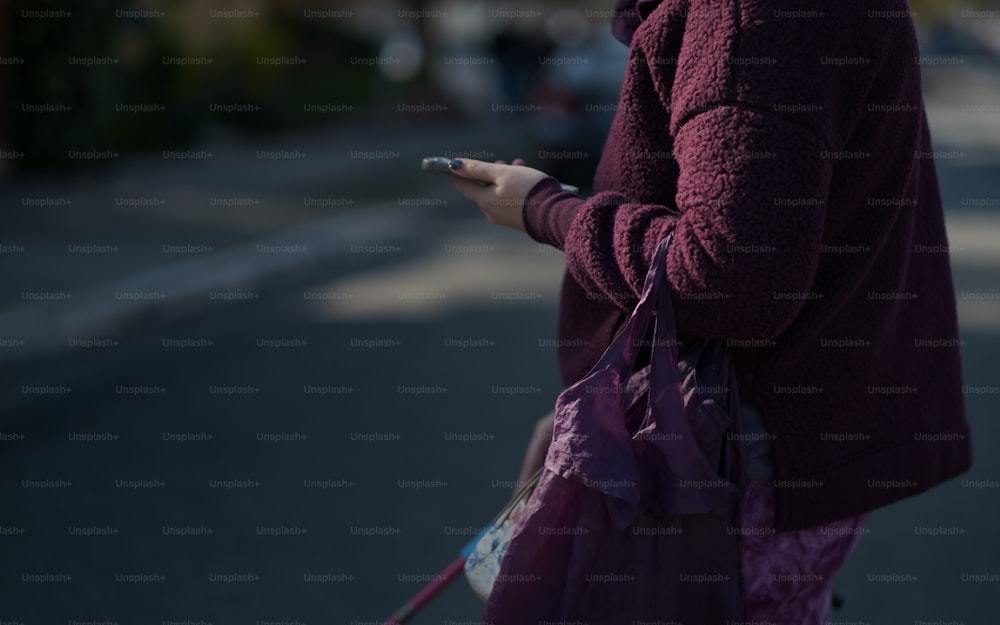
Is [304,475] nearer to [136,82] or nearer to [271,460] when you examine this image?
[271,460]

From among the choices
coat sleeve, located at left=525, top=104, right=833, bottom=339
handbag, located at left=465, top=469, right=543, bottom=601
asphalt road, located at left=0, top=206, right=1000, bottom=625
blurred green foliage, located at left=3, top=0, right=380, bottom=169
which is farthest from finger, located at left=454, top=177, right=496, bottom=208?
blurred green foliage, located at left=3, top=0, right=380, bottom=169

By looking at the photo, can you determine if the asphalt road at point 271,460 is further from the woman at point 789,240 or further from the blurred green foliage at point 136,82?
the blurred green foliage at point 136,82

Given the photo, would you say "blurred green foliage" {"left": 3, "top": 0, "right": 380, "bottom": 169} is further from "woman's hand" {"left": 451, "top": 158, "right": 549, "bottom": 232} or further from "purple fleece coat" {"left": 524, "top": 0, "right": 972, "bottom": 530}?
"purple fleece coat" {"left": 524, "top": 0, "right": 972, "bottom": 530}

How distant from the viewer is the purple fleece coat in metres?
1.55

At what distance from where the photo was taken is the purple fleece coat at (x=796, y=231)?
1.55 metres

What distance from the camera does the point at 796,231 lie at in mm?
1552

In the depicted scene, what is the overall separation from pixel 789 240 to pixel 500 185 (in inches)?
20.5

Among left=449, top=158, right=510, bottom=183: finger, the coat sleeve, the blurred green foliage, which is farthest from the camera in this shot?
the blurred green foliage

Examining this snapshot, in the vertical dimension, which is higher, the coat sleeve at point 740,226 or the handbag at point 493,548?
the coat sleeve at point 740,226

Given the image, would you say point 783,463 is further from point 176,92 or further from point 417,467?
point 176,92

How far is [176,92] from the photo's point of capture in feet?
49.7

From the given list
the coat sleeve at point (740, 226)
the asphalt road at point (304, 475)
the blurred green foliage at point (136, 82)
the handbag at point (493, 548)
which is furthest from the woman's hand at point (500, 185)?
the blurred green foliage at point (136, 82)

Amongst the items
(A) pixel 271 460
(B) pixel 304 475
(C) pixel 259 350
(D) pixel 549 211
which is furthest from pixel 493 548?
(C) pixel 259 350

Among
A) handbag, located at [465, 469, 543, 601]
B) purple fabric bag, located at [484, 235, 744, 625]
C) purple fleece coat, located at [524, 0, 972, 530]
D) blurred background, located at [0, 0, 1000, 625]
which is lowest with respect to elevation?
blurred background, located at [0, 0, 1000, 625]
